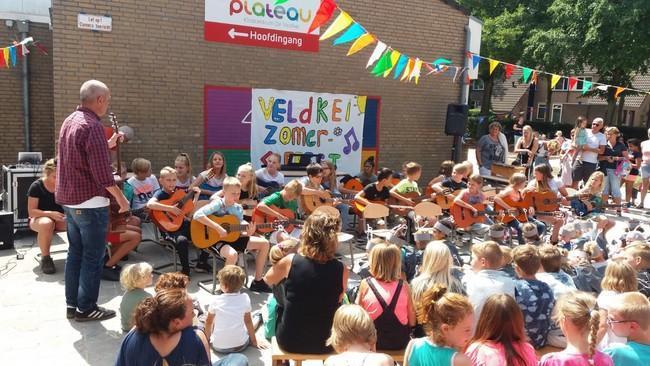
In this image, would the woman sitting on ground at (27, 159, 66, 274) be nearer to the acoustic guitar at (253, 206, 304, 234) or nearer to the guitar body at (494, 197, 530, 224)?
the acoustic guitar at (253, 206, 304, 234)

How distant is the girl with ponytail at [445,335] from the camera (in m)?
2.61

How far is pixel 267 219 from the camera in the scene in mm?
6410

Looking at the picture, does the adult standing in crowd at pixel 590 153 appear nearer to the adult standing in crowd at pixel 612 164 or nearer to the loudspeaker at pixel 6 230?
the adult standing in crowd at pixel 612 164

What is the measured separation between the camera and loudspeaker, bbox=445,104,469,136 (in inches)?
451

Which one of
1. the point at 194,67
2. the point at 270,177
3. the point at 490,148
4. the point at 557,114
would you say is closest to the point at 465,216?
the point at 270,177

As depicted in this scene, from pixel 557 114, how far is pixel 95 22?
35.5m

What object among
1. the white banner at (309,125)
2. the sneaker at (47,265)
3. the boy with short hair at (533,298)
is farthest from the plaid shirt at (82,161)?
the white banner at (309,125)

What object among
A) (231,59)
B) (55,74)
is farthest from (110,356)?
(231,59)

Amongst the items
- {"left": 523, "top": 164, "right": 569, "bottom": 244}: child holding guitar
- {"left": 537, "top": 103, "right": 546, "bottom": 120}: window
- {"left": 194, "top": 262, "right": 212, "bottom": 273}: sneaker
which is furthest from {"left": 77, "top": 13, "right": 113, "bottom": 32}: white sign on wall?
{"left": 537, "top": 103, "right": 546, "bottom": 120}: window

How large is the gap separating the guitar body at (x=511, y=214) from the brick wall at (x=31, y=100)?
875 centimetres

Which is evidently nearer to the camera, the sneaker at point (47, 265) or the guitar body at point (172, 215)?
the sneaker at point (47, 265)

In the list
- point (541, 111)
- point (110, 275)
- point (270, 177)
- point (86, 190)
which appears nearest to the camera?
point (86, 190)

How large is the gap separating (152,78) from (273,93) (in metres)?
2.23

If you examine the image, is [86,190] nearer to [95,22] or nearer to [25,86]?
[95,22]
